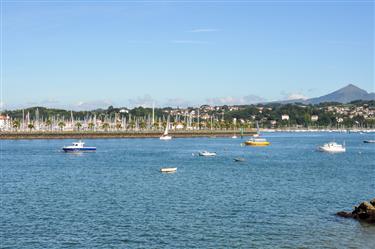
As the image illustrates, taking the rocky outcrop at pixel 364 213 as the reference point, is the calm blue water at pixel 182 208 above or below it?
below

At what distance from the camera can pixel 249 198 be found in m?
43.7

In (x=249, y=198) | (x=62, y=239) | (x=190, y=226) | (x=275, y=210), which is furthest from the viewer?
(x=249, y=198)

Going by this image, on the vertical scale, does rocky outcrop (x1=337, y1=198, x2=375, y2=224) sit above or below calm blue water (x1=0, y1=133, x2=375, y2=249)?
above

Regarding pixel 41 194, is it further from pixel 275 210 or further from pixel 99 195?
pixel 275 210

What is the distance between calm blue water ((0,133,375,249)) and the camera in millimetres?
29531

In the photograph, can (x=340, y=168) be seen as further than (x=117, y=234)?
Yes

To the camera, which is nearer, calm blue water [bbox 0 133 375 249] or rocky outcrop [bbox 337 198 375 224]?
calm blue water [bbox 0 133 375 249]

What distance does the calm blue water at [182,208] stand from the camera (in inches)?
1163

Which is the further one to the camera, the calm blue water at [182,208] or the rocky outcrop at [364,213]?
the rocky outcrop at [364,213]

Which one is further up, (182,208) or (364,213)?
(364,213)

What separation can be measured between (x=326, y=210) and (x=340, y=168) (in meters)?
37.2

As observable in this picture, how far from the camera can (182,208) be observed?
38.9 m

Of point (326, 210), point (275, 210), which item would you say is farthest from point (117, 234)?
point (326, 210)

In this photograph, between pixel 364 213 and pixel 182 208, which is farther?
pixel 182 208
